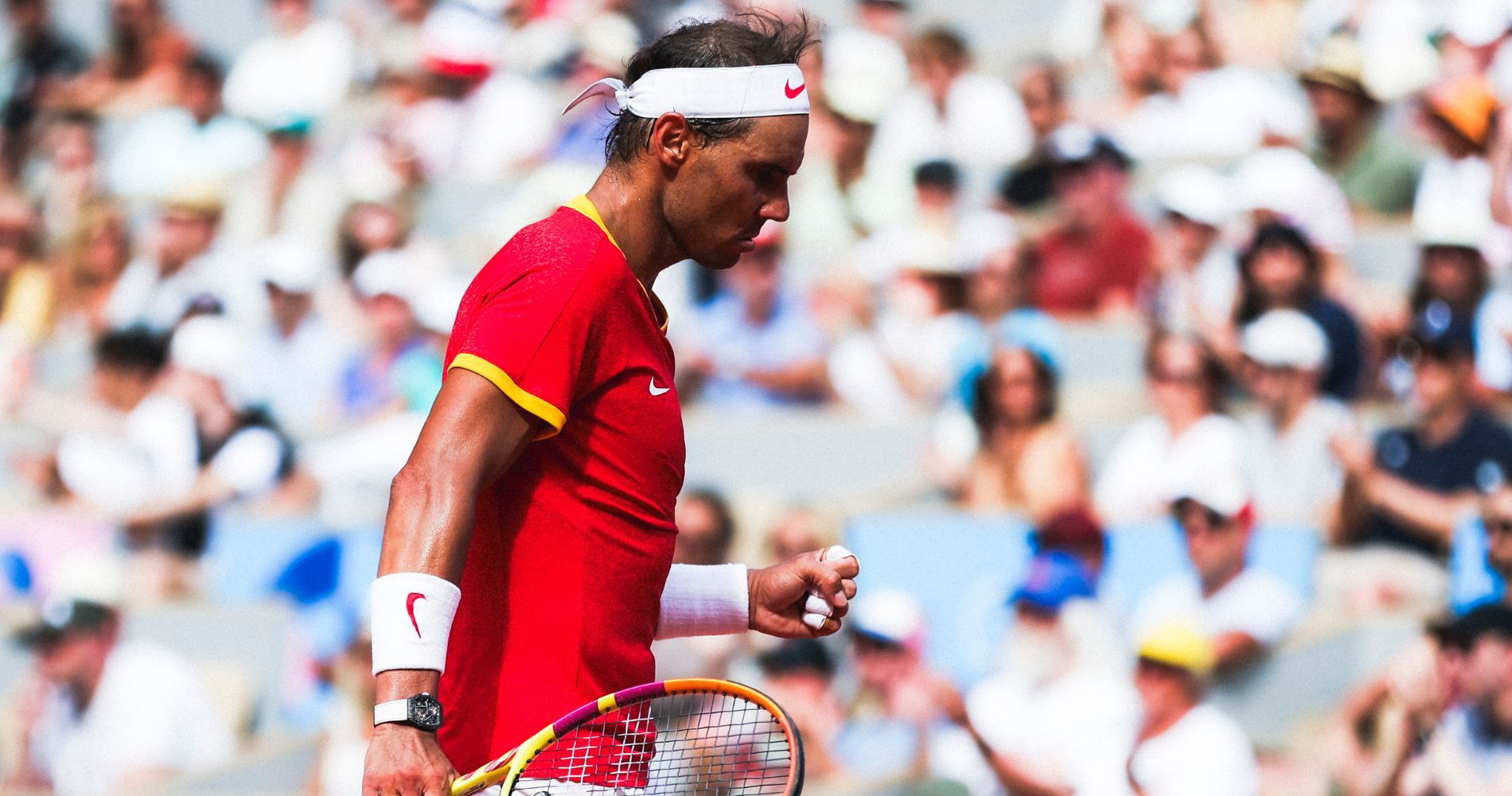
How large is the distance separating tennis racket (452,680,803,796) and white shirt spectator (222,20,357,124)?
7.18 m

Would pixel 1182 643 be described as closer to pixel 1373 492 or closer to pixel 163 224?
pixel 1373 492

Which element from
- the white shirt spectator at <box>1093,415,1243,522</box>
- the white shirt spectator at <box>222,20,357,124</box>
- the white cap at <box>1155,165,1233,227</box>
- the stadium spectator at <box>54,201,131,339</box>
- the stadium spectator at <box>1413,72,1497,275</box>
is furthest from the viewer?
the white shirt spectator at <box>222,20,357,124</box>

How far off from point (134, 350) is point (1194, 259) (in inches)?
170

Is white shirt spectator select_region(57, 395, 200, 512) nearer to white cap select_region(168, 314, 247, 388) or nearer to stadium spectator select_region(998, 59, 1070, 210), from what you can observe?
white cap select_region(168, 314, 247, 388)

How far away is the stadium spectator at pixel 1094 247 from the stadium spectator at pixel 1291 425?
0.80 m

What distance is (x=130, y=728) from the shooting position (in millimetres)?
6516

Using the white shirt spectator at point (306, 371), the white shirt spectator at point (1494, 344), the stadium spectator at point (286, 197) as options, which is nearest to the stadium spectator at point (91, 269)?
the stadium spectator at point (286, 197)

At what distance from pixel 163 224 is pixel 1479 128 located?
18.9 feet

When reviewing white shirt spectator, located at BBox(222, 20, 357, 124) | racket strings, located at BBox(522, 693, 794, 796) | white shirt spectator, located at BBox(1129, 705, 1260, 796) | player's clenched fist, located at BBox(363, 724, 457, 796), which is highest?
white shirt spectator, located at BBox(222, 20, 357, 124)

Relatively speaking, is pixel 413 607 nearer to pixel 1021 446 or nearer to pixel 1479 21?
pixel 1021 446

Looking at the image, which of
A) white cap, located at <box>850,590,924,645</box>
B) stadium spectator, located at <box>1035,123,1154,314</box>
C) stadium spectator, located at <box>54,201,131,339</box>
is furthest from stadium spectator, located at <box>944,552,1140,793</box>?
stadium spectator, located at <box>54,201,131,339</box>

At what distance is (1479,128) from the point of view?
284 inches

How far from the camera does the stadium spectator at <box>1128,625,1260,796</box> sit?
554 centimetres

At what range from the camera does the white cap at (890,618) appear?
19.6 feet
